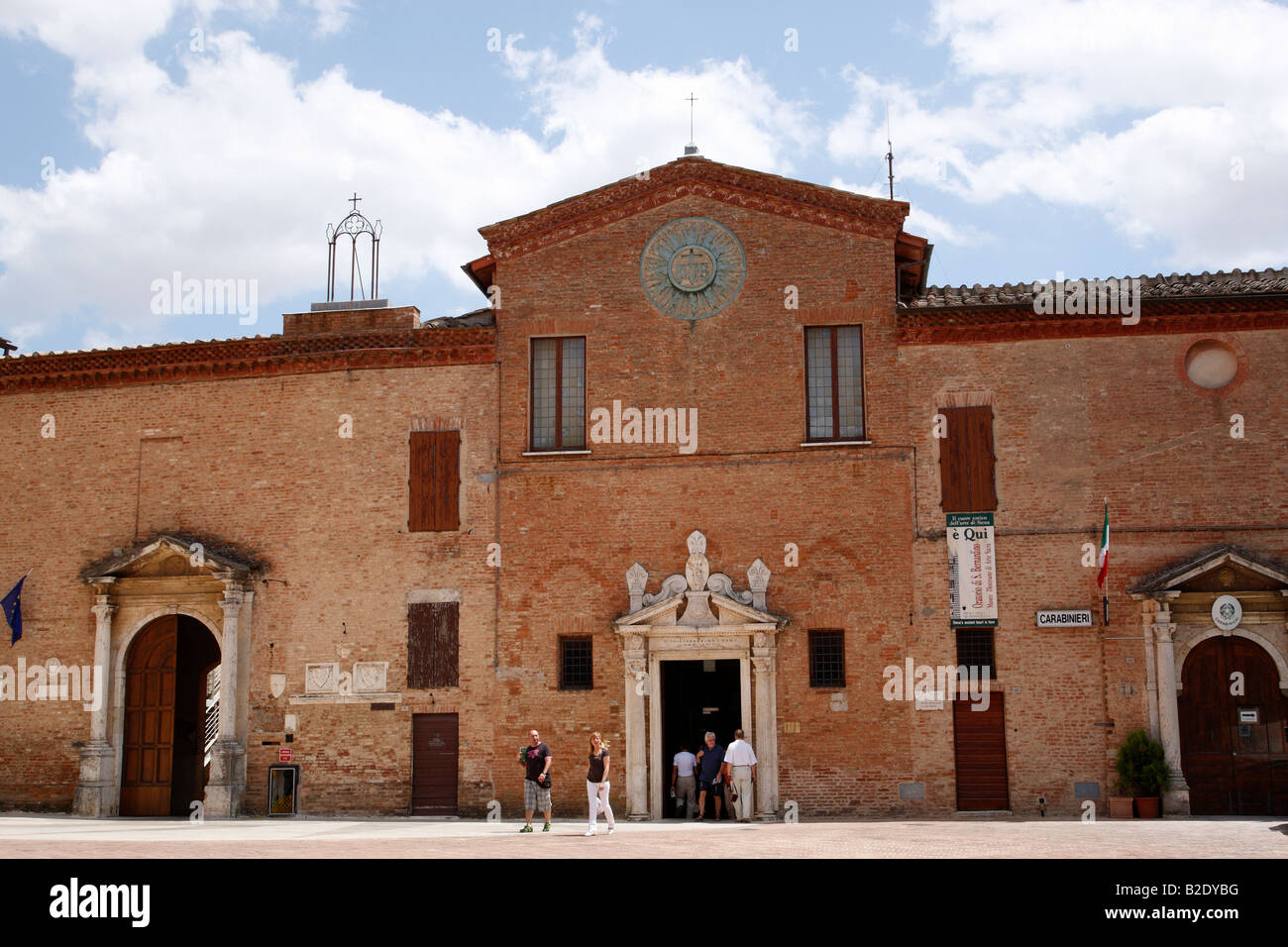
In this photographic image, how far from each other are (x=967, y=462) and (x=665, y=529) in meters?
5.17

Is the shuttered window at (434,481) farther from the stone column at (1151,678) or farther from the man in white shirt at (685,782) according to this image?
the stone column at (1151,678)

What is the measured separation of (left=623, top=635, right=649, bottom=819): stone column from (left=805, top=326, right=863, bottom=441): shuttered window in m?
4.68

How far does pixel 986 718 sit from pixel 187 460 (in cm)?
1490

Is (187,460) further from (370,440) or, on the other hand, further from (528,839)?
(528,839)

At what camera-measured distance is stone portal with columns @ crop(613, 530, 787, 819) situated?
854 inches

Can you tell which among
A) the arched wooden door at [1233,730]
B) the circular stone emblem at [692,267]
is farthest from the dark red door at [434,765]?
the arched wooden door at [1233,730]

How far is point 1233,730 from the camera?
68.2ft

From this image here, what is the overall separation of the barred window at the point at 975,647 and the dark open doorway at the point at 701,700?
3.78 metres

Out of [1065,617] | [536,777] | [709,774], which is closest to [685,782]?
[709,774]

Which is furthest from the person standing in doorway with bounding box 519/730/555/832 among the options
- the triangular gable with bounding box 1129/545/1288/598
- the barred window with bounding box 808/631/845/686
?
the triangular gable with bounding box 1129/545/1288/598

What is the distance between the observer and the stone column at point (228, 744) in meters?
22.7

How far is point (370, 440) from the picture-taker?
2388cm

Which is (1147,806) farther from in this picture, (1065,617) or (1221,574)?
(1221,574)

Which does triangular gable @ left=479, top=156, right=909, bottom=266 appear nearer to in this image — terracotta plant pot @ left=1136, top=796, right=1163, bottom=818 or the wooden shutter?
the wooden shutter
